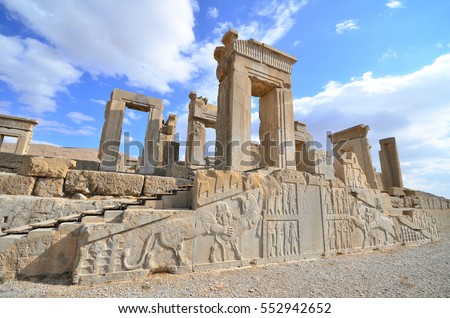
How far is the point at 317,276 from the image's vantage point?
3.48 meters

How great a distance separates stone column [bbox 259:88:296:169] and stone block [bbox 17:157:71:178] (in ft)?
15.3

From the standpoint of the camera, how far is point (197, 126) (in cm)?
1127

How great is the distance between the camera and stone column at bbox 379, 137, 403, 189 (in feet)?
41.0

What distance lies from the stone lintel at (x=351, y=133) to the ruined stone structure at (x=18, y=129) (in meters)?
17.1

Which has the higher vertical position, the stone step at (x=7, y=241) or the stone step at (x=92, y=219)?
the stone step at (x=92, y=219)

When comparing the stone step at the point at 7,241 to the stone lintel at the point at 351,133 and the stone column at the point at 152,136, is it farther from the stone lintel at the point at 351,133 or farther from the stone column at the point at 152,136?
the stone lintel at the point at 351,133

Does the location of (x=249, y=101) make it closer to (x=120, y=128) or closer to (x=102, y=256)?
(x=102, y=256)

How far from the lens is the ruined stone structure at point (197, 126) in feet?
35.3

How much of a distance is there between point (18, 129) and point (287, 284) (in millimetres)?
15171

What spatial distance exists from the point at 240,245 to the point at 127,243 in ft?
6.06

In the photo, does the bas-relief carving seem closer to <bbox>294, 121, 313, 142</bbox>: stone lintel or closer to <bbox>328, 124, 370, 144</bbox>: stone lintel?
<bbox>328, 124, 370, 144</bbox>: stone lintel

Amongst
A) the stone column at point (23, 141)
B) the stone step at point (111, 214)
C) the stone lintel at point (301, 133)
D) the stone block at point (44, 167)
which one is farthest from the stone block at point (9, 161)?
the stone lintel at point (301, 133)

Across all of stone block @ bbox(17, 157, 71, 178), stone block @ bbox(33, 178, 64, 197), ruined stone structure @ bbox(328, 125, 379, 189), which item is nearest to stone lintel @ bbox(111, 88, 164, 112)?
stone block @ bbox(17, 157, 71, 178)

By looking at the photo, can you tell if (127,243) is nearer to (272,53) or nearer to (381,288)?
(381,288)
